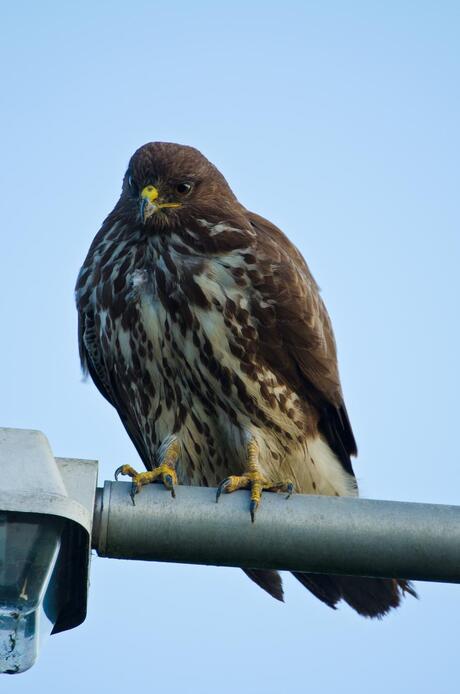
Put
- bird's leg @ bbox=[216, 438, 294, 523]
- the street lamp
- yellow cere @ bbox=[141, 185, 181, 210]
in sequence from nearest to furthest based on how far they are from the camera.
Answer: the street lamp, bird's leg @ bbox=[216, 438, 294, 523], yellow cere @ bbox=[141, 185, 181, 210]

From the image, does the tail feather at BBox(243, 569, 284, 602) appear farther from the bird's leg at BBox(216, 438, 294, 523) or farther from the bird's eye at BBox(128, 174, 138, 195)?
the bird's eye at BBox(128, 174, 138, 195)

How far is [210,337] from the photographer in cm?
579

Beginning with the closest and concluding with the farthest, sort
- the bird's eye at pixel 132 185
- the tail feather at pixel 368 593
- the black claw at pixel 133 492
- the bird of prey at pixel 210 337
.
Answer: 1. the black claw at pixel 133 492
2. the tail feather at pixel 368 593
3. the bird of prey at pixel 210 337
4. the bird's eye at pixel 132 185

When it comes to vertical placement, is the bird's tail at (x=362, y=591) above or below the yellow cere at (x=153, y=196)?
below

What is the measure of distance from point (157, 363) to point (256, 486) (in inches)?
55.6

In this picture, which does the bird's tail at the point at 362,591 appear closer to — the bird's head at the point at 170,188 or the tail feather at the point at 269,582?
the tail feather at the point at 269,582

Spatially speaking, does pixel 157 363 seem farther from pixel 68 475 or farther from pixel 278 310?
pixel 68 475

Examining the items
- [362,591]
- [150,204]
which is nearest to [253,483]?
[362,591]

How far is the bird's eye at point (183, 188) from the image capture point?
6.35 meters

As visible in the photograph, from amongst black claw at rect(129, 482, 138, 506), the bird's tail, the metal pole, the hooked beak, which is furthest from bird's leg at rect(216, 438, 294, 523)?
the hooked beak

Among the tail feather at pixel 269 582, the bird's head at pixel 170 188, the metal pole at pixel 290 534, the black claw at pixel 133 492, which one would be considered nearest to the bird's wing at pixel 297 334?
the bird's head at pixel 170 188

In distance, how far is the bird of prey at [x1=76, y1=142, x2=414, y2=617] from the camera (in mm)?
5867

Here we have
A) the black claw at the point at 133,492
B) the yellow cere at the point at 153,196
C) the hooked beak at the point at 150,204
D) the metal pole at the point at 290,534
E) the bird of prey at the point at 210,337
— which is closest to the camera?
the metal pole at the point at 290,534

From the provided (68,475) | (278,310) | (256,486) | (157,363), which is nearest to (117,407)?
(157,363)
